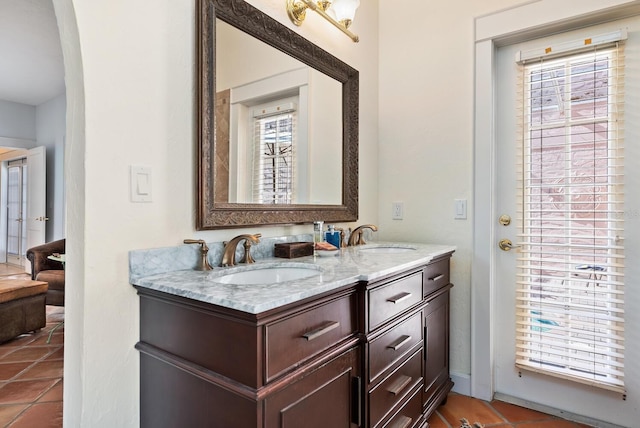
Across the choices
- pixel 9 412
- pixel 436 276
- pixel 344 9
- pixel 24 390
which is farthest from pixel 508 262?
pixel 24 390

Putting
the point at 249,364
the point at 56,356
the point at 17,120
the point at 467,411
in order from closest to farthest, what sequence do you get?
the point at 249,364 → the point at 467,411 → the point at 56,356 → the point at 17,120

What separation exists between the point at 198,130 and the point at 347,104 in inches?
43.5

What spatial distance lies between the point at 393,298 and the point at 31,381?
7.45 ft

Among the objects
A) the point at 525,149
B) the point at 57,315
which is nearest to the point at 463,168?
the point at 525,149

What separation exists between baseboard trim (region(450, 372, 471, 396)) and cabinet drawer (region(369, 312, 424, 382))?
66 centimetres

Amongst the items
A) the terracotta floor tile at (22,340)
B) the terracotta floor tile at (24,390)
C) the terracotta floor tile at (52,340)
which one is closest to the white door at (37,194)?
the terracotta floor tile at (22,340)

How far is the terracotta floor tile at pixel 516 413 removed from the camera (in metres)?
1.83

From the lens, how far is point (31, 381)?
7.04ft

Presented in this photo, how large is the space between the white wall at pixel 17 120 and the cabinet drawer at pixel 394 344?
21.3ft

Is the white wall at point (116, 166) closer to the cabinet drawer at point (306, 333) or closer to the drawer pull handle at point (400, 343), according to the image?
the cabinet drawer at point (306, 333)

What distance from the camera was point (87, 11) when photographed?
100cm

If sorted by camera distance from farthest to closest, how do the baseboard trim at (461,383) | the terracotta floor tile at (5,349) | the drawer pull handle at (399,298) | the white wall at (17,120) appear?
1. the white wall at (17,120)
2. the terracotta floor tile at (5,349)
3. the baseboard trim at (461,383)
4. the drawer pull handle at (399,298)

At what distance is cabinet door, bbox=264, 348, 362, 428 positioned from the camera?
888 mm

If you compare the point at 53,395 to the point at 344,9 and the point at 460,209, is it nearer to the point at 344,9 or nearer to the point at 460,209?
the point at 460,209
